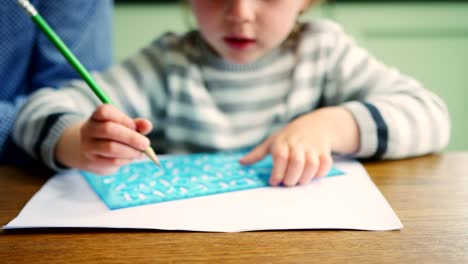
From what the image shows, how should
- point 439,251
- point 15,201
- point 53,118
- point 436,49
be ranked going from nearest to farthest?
point 439,251 < point 15,201 < point 53,118 < point 436,49

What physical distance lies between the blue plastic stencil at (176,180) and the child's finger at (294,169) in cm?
2

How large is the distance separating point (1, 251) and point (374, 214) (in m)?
0.30

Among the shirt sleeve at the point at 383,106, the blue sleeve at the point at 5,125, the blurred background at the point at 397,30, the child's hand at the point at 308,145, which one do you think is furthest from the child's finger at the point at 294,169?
the blurred background at the point at 397,30

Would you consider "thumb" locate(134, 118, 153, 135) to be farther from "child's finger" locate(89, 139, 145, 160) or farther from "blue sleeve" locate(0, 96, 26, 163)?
"blue sleeve" locate(0, 96, 26, 163)

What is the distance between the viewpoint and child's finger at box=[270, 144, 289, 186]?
50 centimetres

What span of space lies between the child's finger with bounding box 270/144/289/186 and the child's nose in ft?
0.61

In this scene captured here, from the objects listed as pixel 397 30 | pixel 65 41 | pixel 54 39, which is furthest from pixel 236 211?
pixel 397 30

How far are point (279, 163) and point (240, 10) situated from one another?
22 cm

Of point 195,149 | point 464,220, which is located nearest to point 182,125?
point 195,149

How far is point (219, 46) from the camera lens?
27.4 inches

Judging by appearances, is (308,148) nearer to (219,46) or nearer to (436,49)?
(219,46)

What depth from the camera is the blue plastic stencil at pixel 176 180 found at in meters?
0.47

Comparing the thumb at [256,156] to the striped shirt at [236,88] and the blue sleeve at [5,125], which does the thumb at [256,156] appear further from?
the blue sleeve at [5,125]

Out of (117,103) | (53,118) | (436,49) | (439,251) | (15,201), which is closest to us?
(439,251)
